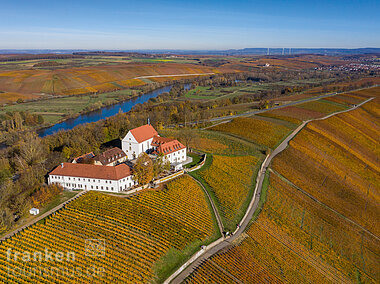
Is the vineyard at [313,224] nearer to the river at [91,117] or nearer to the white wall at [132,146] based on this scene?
the white wall at [132,146]

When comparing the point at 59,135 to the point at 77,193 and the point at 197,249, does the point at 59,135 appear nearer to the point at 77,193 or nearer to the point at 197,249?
the point at 77,193

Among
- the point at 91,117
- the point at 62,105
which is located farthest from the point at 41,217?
the point at 62,105

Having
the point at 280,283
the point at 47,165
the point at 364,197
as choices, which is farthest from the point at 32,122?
the point at 364,197

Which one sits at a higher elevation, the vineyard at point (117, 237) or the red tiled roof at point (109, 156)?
the red tiled roof at point (109, 156)

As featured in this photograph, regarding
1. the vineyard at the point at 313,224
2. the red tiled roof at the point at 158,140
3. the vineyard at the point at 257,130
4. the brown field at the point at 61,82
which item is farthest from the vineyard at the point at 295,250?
the brown field at the point at 61,82

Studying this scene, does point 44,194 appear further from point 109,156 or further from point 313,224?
point 313,224

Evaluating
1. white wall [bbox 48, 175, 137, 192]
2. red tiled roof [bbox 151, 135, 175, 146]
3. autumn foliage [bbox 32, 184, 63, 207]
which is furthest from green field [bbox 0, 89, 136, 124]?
autumn foliage [bbox 32, 184, 63, 207]
